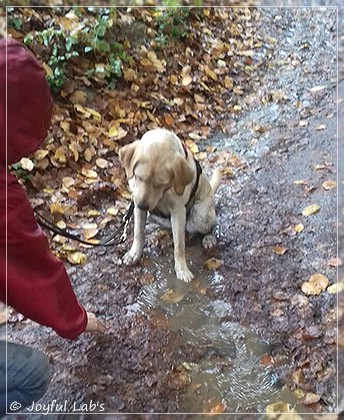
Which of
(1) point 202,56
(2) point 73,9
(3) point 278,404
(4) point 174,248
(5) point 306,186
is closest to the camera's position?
(3) point 278,404

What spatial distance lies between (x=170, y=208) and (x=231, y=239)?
0.85 ft

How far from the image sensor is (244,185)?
7.09 ft

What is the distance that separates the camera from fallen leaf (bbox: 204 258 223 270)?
2.07 metres

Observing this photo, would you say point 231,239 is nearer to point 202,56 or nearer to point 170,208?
point 170,208

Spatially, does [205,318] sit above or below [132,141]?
below

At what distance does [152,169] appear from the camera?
6.51 feet

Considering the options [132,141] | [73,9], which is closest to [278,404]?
[132,141]

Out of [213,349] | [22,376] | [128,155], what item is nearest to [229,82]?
[128,155]

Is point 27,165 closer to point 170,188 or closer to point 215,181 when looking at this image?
point 170,188

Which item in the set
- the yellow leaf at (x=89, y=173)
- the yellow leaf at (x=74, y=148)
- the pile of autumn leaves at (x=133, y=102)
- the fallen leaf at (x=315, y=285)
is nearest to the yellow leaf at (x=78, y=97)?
the pile of autumn leaves at (x=133, y=102)

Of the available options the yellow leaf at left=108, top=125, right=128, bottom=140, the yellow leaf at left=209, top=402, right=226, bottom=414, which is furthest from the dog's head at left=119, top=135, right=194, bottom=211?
the yellow leaf at left=209, top=402, right=226, bottom=414

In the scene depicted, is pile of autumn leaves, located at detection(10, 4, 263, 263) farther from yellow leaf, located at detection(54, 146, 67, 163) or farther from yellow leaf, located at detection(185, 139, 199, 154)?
yellow leaf, located at detection(185, 139, 199, 154)

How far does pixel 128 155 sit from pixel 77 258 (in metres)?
0.39

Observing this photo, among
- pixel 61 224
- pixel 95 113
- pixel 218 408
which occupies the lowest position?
pixel 218 408
